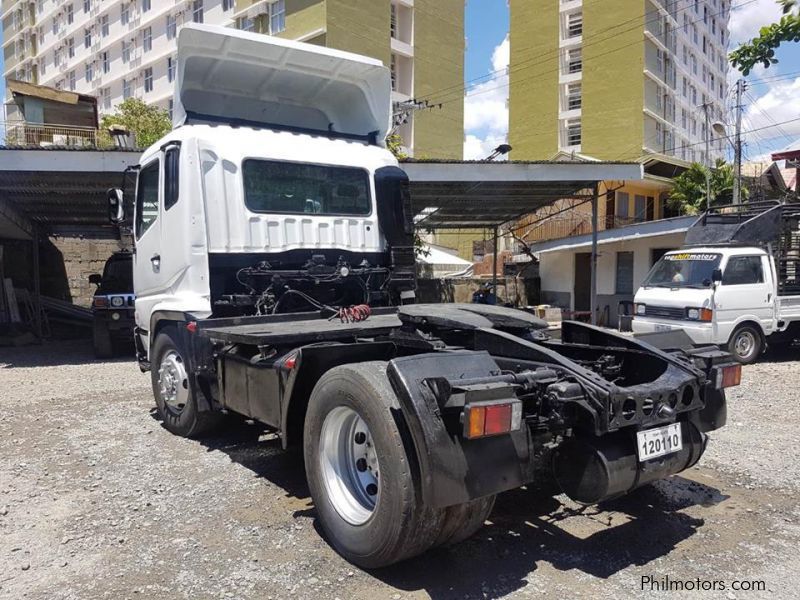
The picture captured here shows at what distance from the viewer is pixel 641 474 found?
3336mm

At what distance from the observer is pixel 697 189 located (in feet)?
98.4

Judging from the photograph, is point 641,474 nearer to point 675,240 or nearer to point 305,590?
point 305,590

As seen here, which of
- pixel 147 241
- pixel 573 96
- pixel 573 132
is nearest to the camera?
pixel 147 241

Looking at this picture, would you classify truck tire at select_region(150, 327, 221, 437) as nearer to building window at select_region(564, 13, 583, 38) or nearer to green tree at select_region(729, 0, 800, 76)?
green tree at select_region(729, 0, 800, 76)

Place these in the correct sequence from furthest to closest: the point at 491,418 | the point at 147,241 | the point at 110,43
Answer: the point at 110,43, the point at 147,241, the point at 491,418

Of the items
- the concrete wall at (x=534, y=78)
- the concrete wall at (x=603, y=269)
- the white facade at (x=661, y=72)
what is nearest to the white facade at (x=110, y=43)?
the concrete wall at (x=534, y=78)

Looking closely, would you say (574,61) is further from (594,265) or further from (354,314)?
(354,314)

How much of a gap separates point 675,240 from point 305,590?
63.4 feet

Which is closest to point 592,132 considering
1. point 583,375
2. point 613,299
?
point 613,299

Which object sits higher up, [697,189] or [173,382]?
[697,189]

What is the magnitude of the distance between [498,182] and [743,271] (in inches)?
204

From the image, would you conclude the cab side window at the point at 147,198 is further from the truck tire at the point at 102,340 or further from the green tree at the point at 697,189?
the green tree at the point at 697,189

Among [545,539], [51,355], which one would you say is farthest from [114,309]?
[545,539]

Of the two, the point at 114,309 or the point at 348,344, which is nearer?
the point at 348,344
